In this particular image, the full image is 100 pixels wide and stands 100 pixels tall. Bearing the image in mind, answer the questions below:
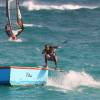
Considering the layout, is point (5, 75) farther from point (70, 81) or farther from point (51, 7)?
point (51, 7)

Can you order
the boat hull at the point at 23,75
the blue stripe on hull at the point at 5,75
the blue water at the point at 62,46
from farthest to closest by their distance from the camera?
the blue water at the point at 62,46 < the boat hull at the point at 23,75 < the blue stripe on hull at the point at 5,75

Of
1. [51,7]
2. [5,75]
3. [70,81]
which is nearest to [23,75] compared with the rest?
[5,75]

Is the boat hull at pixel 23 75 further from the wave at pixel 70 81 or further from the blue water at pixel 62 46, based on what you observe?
the wave at pixel 70 81

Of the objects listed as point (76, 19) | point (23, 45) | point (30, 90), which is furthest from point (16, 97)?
point (76, 19)

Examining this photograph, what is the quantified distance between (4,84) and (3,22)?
27.7 meters

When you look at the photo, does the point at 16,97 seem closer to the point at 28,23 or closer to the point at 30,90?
the point at 30,90

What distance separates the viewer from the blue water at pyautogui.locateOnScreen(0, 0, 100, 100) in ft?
135

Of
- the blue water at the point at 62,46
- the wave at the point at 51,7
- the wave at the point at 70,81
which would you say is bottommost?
the wave at the point at 51,7

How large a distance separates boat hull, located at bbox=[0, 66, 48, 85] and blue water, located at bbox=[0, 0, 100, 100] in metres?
0.40

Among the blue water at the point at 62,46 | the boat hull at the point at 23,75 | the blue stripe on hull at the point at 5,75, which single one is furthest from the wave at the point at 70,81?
the blue stripe on hull at the point at 5,75

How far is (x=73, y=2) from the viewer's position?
85.5 m

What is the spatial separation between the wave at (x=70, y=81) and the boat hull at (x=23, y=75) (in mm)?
895

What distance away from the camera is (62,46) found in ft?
183

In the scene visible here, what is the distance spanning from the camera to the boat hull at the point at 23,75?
134 ft
